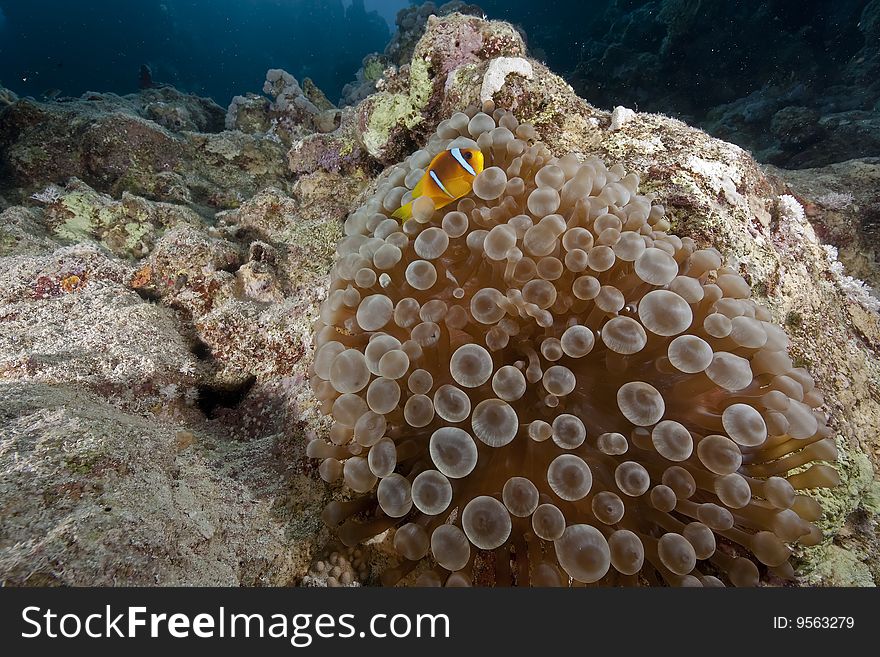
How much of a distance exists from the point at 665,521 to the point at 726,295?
0.89 m

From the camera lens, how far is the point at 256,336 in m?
2.45

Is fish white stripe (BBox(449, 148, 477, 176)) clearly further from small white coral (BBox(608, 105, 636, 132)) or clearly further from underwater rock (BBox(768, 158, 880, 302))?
underwater rock (BBox(768, 158, 880, 302))

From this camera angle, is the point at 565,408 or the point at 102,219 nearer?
the point at 565,408

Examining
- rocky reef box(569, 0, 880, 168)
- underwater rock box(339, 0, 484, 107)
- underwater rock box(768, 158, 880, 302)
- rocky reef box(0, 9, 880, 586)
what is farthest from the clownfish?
underwater rock box(339, 0, 484, 107)

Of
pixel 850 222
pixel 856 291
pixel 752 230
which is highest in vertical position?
pixel 850 222

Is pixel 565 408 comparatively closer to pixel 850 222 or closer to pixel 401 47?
pixel 850 222

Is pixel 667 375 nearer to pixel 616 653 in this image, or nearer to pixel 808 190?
pixel 616 653

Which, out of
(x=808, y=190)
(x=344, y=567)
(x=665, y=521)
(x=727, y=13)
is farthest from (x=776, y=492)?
(x=727, y=13)

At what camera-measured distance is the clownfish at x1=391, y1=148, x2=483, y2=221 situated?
5.56 feet

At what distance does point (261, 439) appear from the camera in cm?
196

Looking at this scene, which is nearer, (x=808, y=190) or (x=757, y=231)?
(x=757, y=231)

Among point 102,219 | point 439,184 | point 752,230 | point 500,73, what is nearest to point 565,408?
point 439,184

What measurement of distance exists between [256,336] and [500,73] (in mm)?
2202

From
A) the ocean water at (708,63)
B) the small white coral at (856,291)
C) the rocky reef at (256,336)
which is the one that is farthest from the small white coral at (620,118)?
the ocean water at (708,63)
